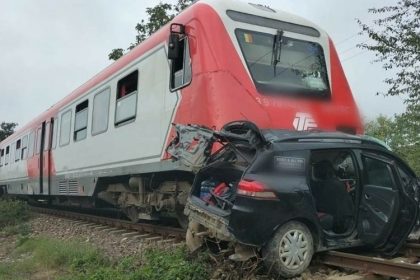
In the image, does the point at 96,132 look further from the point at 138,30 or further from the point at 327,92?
the point at 138,30

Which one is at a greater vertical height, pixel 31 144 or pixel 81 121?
pixel 81 121

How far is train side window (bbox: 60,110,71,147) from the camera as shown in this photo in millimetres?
13914

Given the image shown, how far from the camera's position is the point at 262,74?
7730mm

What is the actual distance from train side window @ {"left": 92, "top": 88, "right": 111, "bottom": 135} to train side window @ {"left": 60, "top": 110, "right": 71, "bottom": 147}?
239 cm

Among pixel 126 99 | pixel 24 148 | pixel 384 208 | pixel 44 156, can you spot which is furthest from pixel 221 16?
pixel 24 148

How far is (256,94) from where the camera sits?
7.41 metres

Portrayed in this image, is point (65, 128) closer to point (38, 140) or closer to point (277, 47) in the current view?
point (38, 140)

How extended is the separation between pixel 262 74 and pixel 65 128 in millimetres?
8038

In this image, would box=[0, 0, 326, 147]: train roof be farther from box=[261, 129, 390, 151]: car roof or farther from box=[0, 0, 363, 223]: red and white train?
box=[261, 129, 390, 151]: car roof

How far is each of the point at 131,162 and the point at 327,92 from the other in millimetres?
3589

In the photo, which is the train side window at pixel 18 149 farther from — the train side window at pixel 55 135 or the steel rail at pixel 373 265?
the steel rail at pixel 373 265

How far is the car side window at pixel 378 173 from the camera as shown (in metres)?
5.99

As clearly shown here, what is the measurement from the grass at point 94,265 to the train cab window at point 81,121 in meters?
3.72

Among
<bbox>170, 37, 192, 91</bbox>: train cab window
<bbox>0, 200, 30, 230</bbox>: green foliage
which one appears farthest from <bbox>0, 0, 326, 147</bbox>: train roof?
<bbox>0, 200, 30, 230</bbox>: green foliage
